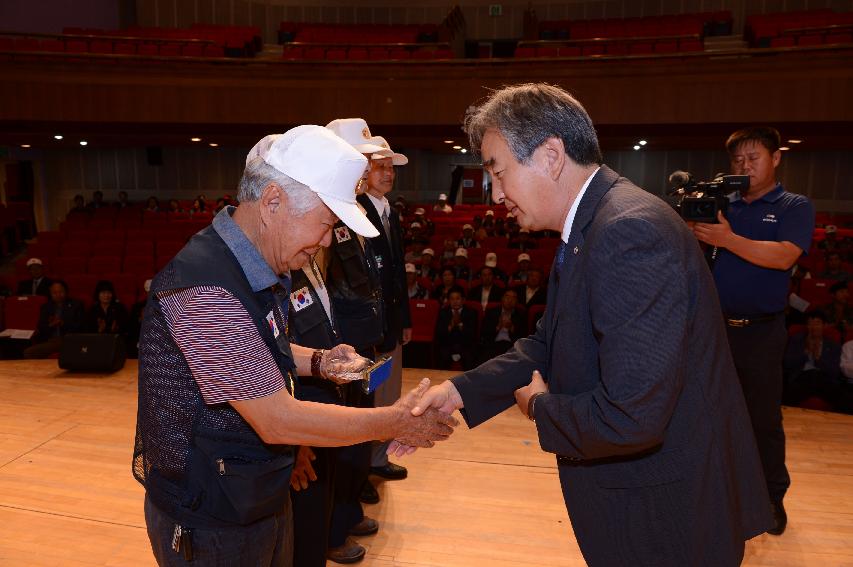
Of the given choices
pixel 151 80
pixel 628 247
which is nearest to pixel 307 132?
pixel 628 247

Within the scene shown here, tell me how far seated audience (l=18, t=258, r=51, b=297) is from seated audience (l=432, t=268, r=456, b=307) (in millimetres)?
4591

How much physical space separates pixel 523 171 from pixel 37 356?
6.55 m

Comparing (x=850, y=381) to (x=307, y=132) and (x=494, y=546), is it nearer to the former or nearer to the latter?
(x=494, y=546)

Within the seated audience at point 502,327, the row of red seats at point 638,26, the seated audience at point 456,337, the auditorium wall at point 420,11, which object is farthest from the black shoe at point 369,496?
the auditorium wall at point 420,11

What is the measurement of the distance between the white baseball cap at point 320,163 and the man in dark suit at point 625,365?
1.08ft

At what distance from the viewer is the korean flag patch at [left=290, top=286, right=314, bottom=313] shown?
2.26 metres

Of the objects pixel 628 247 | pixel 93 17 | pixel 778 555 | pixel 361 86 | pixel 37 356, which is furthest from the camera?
pixel 93 17

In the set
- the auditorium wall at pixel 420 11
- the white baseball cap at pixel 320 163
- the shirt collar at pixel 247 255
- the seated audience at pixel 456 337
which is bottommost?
the seated audience at pixel 456 337

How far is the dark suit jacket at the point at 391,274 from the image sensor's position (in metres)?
3.31

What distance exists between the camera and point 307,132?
4.71ft

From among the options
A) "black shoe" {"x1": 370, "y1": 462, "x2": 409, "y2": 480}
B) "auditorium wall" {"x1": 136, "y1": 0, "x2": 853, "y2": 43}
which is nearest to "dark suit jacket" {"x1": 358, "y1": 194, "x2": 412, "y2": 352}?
"black shoe" {"x1": 370, "y1": 462, "x2": 409, "y2": 480}

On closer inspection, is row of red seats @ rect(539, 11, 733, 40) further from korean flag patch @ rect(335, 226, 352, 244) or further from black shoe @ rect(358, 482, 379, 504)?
black shoe @ rect(358, 482, 379, 504)

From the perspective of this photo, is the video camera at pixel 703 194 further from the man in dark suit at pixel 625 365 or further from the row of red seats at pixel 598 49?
the row of red seats at pixel 598 49

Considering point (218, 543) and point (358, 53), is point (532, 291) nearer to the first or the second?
point (218, 543)
